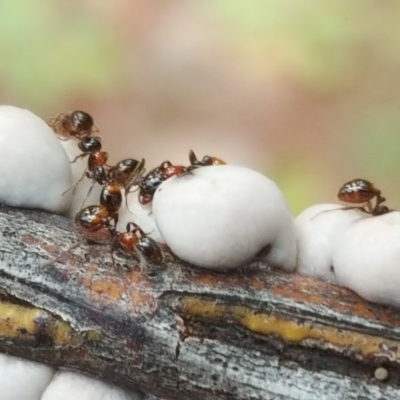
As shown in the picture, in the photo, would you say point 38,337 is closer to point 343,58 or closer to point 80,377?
point 80,377

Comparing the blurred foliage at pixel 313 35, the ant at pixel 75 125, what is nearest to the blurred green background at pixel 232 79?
the blurred foliage at pixel 313 35

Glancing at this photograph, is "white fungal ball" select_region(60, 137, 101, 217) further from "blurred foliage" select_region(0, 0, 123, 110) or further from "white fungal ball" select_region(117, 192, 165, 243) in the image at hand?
"blurred foliage" select_region(0, 0, 123, 110)

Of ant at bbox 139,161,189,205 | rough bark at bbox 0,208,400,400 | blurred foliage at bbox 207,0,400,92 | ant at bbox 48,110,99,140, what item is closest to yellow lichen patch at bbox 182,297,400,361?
rough bark at bbox 0,208,400,400

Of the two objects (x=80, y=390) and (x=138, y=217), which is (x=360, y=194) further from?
(x=80, y=390)

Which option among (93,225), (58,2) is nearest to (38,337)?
(93,225)

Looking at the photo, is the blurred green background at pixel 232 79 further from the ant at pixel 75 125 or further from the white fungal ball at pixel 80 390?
the white fungal ball at pixel 80 390

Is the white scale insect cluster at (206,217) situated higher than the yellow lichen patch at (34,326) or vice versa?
the white scale insect cluster at (206,217)

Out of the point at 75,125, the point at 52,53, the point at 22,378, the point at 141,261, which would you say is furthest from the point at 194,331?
the point at 52,53
